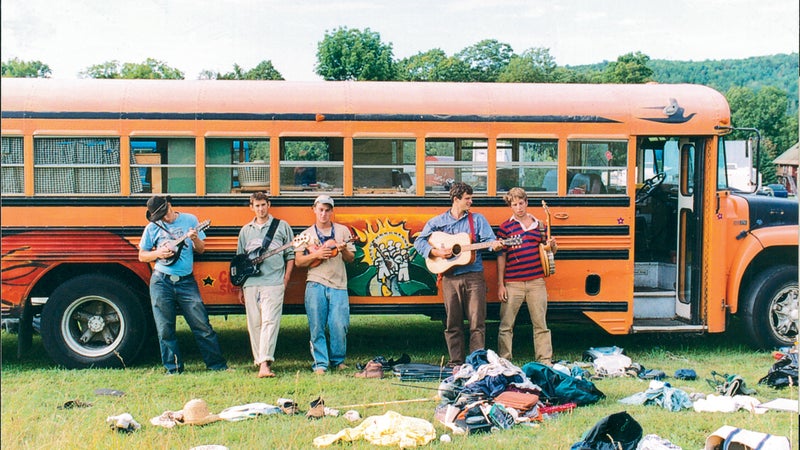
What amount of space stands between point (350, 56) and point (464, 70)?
441 inches

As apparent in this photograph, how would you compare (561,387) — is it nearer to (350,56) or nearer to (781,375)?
(781,375)

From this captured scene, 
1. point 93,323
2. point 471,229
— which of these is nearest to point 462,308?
point 471,229

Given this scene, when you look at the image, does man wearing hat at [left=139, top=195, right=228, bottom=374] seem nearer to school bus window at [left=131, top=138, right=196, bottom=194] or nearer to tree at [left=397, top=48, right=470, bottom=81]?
school bus window at [left=131, top=138, right=196, bottom=194]

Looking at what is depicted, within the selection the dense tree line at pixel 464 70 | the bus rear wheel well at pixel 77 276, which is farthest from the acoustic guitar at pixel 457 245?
the dense tree line at pixel 464 70

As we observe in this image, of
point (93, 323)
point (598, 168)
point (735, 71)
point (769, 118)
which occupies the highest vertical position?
point (735, 71)

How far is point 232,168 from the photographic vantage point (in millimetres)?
8664

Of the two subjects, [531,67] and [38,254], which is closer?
[38,254]

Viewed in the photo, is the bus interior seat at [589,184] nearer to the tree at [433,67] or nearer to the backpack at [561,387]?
the backpack at [561,387]

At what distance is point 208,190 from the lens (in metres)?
8.64

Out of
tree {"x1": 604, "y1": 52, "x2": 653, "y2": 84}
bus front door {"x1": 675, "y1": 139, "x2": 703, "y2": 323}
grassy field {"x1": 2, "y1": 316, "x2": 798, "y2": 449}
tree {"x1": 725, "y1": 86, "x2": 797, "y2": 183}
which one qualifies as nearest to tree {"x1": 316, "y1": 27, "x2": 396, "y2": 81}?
tree {"x1": 604, "y1": 52, "x2": 653, "y2": 84}

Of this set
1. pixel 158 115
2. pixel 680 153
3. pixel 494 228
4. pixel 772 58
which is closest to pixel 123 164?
pixel 158 115

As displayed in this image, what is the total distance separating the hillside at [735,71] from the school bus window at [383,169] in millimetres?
61395

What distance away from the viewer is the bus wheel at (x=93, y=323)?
858 cm

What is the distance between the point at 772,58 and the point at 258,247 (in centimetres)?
8285
